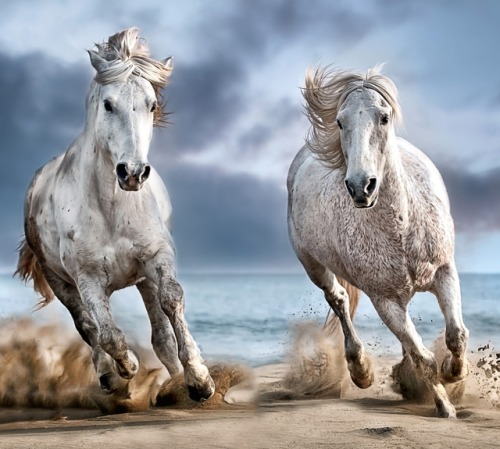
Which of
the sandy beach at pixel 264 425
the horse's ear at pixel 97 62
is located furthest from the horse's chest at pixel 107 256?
the horse's ear at pixel 97 62

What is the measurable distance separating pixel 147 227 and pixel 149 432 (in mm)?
1334

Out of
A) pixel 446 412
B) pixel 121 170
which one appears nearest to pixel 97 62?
pixel 121 170

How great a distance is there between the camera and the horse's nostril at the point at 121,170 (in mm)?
5238

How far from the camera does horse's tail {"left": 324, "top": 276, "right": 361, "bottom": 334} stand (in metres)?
7.77

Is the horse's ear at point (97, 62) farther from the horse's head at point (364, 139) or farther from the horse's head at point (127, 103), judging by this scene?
the horse's head at point (364, 139)

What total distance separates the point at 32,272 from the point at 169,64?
293 cm

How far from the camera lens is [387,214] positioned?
5.90 metres

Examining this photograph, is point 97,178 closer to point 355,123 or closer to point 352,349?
point 355,123

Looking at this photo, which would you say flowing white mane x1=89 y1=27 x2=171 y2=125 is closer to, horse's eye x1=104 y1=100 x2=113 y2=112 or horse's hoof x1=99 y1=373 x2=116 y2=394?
horse's eye x1=104 y1=100 x2=113 y2=112

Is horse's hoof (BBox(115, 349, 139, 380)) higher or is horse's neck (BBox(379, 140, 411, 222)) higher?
horse's neck (BBox(379, 140, 411, 222))

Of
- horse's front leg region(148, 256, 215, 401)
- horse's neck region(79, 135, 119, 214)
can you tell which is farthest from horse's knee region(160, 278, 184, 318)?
horse's neck region(79, 135, 119, 214)

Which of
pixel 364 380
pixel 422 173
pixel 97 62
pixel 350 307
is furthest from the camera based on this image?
pixel 350 307

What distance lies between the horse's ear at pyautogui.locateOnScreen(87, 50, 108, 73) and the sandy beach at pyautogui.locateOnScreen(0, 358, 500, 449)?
221cm

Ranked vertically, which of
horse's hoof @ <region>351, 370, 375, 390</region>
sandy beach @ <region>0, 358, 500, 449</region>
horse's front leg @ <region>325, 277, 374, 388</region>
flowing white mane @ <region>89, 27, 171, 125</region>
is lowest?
sandy beach @ <region>0, 358, 500, 449</region>
